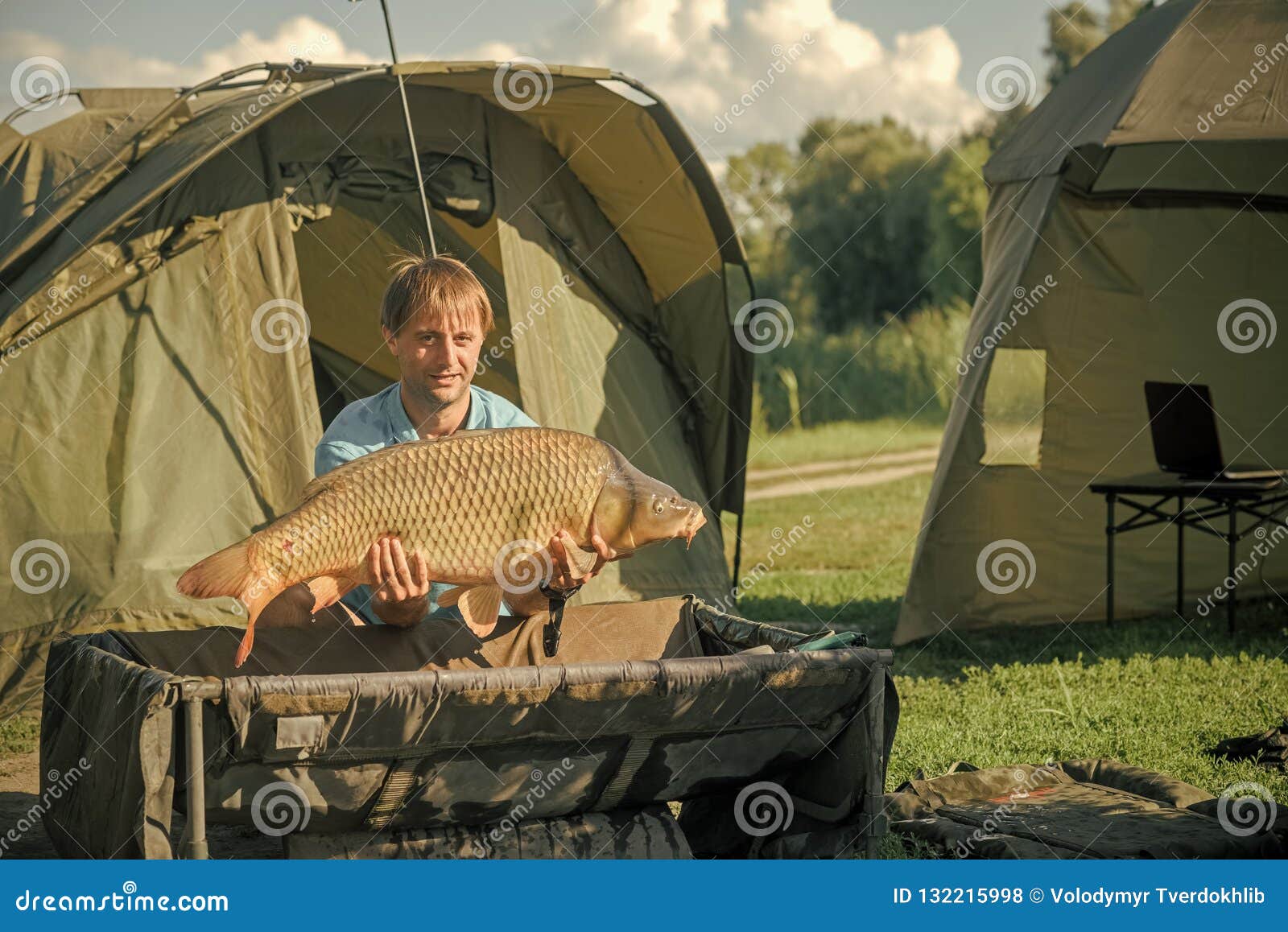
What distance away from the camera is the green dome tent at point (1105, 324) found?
6277 mm

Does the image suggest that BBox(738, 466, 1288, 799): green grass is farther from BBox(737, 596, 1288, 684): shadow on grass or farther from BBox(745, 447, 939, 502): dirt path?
BBox(745, 447, 939, 502): dirt path

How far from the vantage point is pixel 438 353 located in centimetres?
336

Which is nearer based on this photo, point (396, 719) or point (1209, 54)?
point (396, 719)

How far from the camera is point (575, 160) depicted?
265 inches

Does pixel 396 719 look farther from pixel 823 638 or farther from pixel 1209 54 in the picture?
pixel 1209 54

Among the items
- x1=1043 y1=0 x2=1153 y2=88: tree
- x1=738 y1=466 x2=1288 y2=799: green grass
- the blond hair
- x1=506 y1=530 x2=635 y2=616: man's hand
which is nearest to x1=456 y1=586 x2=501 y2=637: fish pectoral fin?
x1=506 y1=530 x2=635 y2=616: man's hand

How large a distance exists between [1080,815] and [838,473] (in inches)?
440

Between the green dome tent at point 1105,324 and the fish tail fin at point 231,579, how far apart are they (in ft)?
14.0

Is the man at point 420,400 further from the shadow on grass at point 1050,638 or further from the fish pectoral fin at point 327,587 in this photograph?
the shadow on grass at point 1050,638

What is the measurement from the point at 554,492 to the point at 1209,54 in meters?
4.52

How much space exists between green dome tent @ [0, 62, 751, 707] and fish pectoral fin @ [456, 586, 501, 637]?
2837mm
